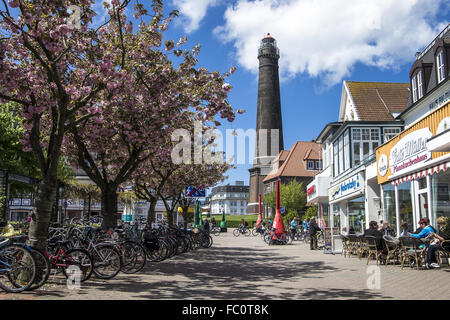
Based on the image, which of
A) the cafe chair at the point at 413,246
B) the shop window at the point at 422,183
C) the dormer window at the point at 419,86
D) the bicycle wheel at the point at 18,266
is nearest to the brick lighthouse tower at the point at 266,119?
the dormer window at the point at 419,86

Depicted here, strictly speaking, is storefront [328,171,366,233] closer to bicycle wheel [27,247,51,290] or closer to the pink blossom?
bicycle wheel [27,247,51,290]

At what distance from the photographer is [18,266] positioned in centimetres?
A: 762

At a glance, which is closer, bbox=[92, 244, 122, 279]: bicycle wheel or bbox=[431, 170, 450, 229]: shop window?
bbox=[92, 244, 122, 279]: bicycle wheel

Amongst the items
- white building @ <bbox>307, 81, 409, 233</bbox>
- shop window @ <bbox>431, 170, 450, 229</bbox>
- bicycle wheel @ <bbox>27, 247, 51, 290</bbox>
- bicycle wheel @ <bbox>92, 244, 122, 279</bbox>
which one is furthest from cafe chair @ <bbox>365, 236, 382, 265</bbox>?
bicycle wheel @ <bbox>27, 247, 51, 290</bbox>

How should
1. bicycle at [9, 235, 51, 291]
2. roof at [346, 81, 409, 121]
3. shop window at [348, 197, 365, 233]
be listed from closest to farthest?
1. bicycle at [9, 235, 51, 291]
2. shop window at [348, 197, 365, 233]
3. roof at [346, 81, 409, 121]

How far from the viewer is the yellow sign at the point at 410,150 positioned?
13.7 metres

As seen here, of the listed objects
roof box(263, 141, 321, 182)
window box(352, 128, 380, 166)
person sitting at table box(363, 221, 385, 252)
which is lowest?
person sitting at table box(363, 221, 385, 252)

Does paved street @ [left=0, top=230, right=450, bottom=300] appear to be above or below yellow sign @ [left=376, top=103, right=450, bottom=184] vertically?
below

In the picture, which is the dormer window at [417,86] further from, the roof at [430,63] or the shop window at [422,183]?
the shop window at [422,183]

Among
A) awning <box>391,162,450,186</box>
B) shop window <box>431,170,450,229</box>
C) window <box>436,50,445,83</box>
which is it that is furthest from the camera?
window <box>436,50,445,83</box>

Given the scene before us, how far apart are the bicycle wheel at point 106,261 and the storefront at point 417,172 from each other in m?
8.50

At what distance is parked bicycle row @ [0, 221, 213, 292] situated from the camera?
7613mm

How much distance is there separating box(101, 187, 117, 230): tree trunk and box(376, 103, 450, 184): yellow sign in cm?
1000
